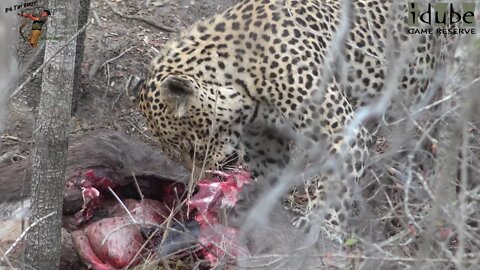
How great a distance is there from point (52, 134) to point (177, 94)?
1.01 m

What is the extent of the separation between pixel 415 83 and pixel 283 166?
1135mm

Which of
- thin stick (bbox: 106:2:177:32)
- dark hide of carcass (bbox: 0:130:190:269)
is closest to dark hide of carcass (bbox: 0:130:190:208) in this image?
dark hide of carcass (bbox: 0:130:190:269)

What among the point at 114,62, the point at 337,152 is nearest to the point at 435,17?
the point at 337,152

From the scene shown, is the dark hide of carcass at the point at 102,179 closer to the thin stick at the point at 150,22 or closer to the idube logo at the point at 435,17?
the idube logo at the point at 435,17

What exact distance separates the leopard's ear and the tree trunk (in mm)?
832

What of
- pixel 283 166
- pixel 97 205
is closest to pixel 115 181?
pixel 97 205

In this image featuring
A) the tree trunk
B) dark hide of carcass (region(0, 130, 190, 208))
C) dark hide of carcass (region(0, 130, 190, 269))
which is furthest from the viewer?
dark hide of carcass (region(0, 130, 190, 208))

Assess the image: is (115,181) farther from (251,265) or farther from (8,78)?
(251,265)

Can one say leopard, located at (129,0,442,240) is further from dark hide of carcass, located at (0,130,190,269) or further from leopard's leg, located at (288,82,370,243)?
dark hide of carcass, located at (0,130,190,269)

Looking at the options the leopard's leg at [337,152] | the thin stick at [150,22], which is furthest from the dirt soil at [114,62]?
the leopard's leg at [337,152]

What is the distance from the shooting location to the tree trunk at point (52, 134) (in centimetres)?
498

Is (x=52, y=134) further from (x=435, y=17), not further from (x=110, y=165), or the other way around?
(x=435, y=17)

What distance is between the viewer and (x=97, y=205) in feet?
18.8

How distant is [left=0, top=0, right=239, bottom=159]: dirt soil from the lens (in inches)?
304
